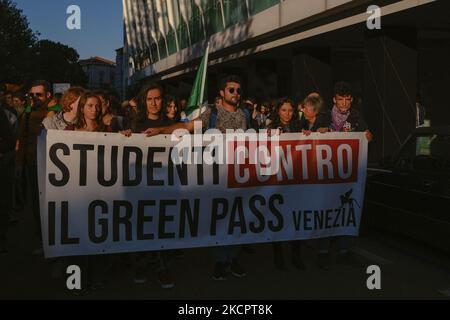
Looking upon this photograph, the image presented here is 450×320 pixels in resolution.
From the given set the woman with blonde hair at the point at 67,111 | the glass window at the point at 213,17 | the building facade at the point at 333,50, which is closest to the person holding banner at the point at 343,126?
the woman with blonde hair at the point at 67,111

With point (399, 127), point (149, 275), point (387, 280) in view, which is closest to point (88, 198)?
point (149, 275)

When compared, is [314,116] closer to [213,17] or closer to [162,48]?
[213,17]

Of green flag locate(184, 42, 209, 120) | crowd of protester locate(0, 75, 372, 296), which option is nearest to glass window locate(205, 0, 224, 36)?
green flag locate(184, 42, 209, 120)

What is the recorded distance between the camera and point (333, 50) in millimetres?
21266

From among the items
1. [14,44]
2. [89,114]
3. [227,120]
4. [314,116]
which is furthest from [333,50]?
[14,44]

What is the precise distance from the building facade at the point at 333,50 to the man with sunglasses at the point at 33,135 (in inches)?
284

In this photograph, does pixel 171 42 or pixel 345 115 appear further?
pixel 171 42

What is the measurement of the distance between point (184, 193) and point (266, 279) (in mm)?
1072

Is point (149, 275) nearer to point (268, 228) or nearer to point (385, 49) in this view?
point (268, 228)

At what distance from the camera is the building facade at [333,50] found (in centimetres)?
1450

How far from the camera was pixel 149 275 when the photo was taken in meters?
5.39

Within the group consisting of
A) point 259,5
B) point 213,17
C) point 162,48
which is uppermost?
point 162,48

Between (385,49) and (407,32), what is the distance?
→ 0.80m
